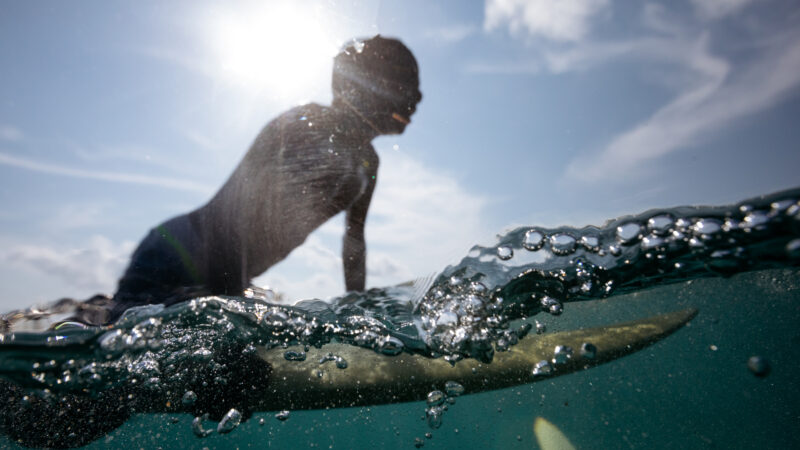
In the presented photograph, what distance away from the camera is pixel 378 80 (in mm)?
4160

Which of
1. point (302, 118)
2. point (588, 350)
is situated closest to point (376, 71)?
point (302, 118)

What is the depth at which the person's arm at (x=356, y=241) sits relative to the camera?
4.79 metres

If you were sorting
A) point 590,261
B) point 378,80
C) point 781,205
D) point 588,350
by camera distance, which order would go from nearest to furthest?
1. point 781,205
2. point 378,80
3. point 590,261
4. point 588,350

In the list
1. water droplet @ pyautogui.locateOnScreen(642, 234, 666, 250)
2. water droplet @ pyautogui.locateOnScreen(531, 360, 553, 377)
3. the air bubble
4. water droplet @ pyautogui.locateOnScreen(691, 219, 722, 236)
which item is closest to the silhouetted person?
the air bubble

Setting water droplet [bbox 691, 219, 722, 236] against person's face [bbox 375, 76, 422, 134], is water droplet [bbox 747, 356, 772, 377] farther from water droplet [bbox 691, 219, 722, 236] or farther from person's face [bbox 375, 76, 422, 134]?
person's face [bbox 375, 76, 422, 134]

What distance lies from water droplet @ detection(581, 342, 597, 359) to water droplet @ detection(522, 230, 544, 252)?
2.70m

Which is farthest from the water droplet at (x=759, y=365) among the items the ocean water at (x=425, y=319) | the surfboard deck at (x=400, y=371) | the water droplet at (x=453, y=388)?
the water droplet at (x=453, y=388)

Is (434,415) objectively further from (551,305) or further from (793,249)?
(793,249)

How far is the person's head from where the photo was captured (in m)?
4.01

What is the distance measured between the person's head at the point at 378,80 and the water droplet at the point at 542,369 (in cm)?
472

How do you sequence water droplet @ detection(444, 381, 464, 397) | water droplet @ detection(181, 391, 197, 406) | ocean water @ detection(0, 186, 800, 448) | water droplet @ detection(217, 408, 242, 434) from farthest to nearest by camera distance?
water droplet @ detection(181, 391, 197, 406)
water droplet @ detection(217, 408, 242, 434)
water droplet @ detection(444, 381, 464, 397)
ocean water @ detection(0, 186, 800, 448)

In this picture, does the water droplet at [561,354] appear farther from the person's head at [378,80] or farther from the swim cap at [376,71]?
the swim cap at [376,71]

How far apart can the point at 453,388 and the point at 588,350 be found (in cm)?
243

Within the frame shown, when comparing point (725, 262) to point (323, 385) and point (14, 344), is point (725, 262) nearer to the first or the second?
point (323, 385)
